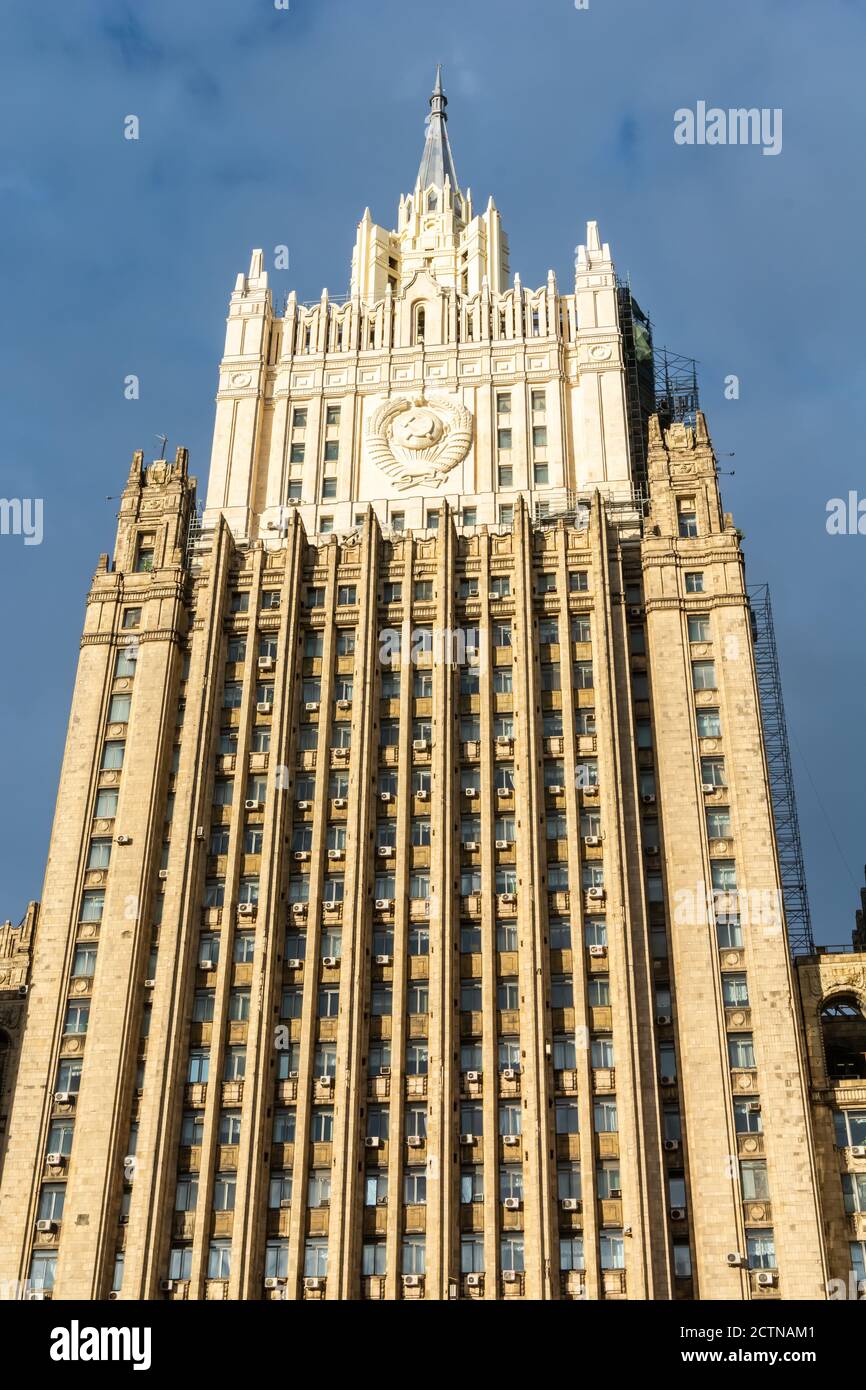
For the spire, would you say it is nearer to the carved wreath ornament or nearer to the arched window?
the carved wreath ornament

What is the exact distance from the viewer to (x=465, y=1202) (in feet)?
204

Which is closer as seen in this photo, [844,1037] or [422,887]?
[422,887]

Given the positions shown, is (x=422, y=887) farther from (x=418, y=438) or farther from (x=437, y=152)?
(x=437, y=152)

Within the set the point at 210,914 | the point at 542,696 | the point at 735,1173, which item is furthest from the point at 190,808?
the point at 735,1173

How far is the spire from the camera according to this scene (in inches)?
4146

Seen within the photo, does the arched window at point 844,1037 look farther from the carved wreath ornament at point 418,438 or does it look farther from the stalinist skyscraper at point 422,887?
the carved wreath ornament at point 418,438

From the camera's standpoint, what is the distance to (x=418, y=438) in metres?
86.6

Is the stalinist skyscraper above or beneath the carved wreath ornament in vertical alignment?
beneath

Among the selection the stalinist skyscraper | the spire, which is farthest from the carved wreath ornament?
the spire

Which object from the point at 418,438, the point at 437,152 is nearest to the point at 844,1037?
the point at 418,438

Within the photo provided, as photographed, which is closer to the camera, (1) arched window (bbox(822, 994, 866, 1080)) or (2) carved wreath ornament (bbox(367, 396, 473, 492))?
(1) arched window (bbox(822, 994, 866, 1080))

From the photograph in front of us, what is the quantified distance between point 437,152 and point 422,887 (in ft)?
Result: 194

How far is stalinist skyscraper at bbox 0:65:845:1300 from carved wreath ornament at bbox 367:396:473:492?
0.17m

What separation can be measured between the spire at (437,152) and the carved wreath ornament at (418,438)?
22.9 meters
